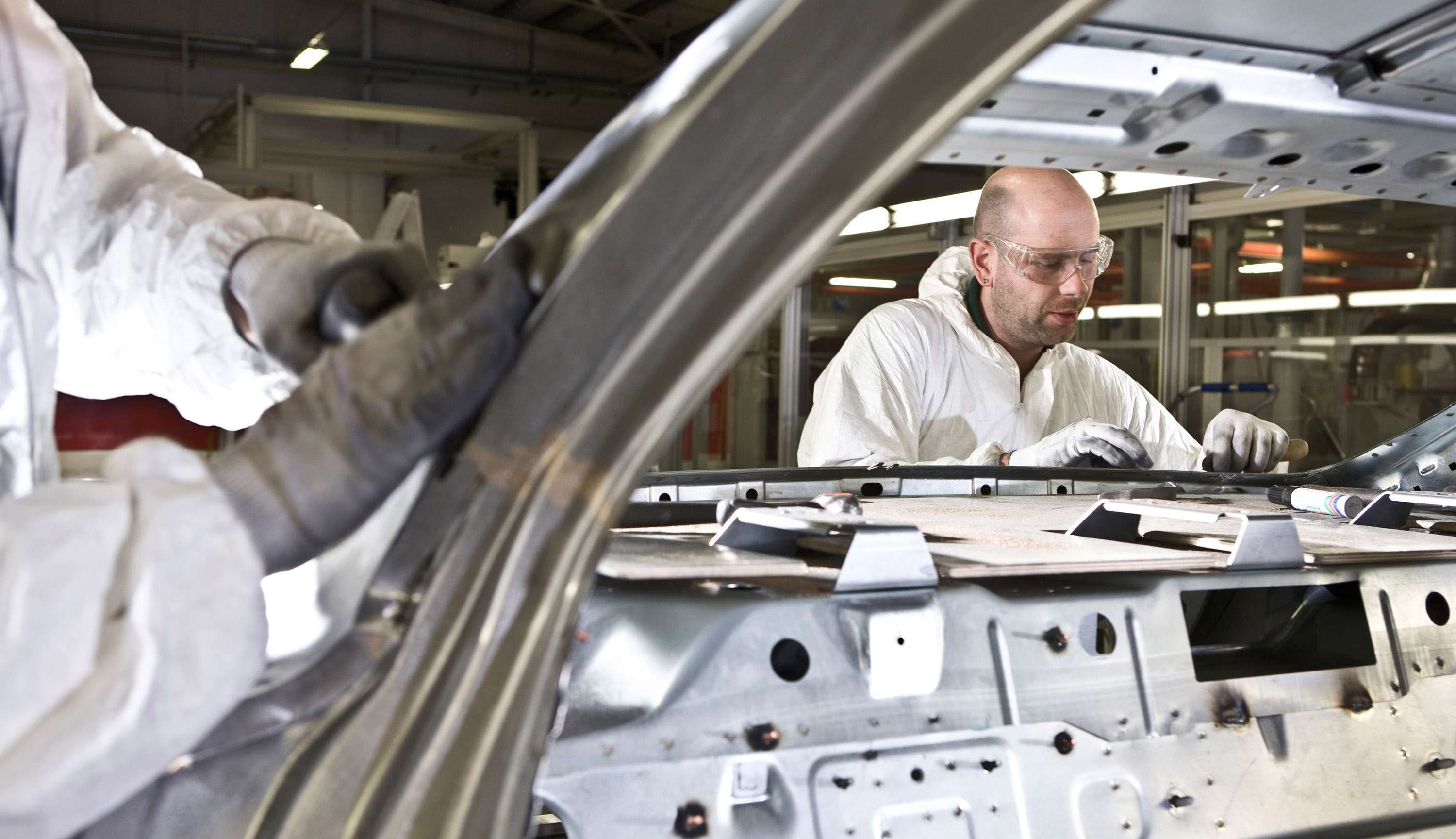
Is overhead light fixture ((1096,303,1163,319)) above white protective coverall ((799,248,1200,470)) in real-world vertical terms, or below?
above

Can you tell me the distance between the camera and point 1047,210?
324 cm

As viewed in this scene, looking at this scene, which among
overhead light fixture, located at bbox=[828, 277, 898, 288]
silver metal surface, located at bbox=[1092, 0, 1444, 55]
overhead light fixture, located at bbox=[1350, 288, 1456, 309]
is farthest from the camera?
overhead light fixture, located at bbox=[828, 277, 898, 288]

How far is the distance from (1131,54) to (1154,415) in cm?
301

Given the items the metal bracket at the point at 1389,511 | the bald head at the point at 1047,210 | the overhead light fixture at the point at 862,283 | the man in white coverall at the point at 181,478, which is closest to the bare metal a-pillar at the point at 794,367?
the overhead light fixture at the point at 862,283

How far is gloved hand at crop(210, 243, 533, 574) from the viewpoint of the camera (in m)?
0.56

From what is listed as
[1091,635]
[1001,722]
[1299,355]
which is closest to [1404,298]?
[1299,355]

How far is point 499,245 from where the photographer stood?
0.65m

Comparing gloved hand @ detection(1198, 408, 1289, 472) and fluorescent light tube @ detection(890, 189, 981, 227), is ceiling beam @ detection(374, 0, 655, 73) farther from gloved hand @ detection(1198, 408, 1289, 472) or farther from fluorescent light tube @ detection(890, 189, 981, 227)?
gloved hand @ detection(1198, 408, 1289, 472)

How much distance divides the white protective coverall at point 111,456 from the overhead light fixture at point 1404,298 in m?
6.12

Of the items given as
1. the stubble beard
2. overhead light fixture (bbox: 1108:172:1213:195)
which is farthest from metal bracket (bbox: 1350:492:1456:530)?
overhead light fixture (bbox: 1108:172:1213:195)

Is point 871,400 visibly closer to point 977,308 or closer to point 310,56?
point 977,308

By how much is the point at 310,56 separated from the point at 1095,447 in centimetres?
795

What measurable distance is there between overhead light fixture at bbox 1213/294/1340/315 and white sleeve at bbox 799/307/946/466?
314 cm

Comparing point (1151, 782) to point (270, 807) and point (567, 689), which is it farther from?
point (270, 807)
